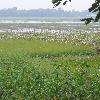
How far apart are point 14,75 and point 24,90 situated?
1256 mm

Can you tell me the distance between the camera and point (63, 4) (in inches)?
247

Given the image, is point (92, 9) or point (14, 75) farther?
point (14, 75)

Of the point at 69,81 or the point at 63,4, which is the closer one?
the point at 63,4

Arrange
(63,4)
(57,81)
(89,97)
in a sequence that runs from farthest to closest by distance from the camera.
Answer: (57,81)
(89,97)
(63,4)

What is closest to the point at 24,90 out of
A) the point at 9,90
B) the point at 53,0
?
the point at 9,90

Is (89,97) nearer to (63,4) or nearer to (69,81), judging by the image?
(69,81)

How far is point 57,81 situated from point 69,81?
1.64 ft

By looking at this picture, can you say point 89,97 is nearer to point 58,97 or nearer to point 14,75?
point 58,97

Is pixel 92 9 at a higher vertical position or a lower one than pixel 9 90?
higher

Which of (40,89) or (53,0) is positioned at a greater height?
(53,0)

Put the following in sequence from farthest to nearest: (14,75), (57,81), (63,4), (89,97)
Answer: (14,75), (57,81), (89,97), (63,4)

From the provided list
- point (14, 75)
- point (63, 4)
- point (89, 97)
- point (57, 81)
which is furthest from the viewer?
point (14, 75)

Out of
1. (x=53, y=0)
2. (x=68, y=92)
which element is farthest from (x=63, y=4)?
(x=68, y=92)

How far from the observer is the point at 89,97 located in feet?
32.1
